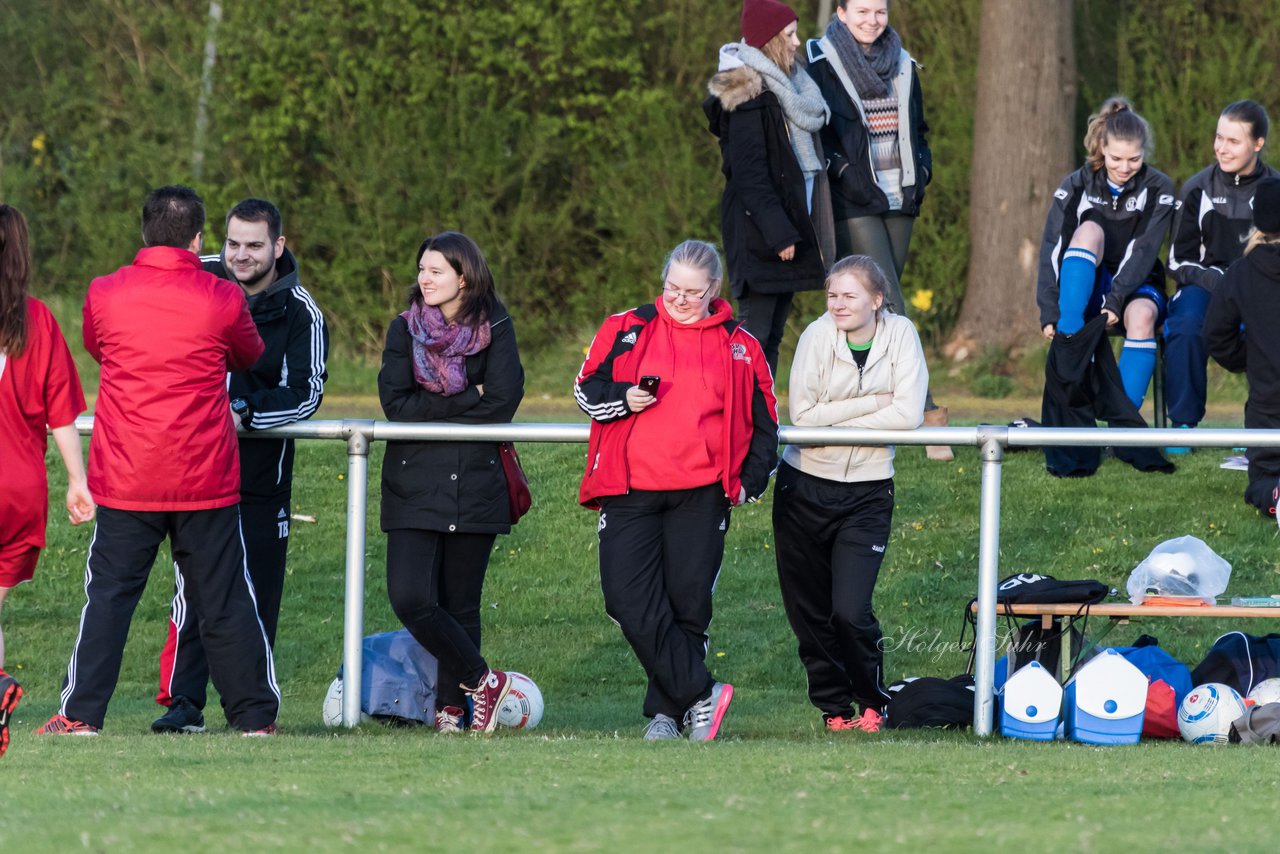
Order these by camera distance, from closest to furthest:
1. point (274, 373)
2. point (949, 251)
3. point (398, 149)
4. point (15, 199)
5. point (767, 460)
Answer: point (767, 460) → point (274, 373) → point (949, 251) → point (398, 149) → point (15, 199)

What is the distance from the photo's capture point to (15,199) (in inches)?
765

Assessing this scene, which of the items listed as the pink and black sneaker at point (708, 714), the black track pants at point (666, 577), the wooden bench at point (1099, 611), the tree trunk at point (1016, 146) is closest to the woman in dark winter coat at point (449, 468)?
the black track pants at point (666, 577)

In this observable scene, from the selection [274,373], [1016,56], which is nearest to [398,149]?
[1016,56]

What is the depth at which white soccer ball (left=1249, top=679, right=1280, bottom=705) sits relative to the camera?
6930 mm

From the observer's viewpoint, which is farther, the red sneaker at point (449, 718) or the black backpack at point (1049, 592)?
the black backpack at point (1049, 592)

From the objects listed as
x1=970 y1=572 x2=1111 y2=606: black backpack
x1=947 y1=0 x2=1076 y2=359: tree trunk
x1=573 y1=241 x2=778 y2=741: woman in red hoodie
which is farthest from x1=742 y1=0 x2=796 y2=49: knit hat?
x1=947 y1=0 x2=1076 y2=359: tree trunk

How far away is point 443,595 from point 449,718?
448 mm

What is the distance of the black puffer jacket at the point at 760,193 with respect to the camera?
8.98 metres

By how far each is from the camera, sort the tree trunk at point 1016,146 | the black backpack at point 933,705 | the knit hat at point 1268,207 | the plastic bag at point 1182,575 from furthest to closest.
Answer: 1. the tree trunk at point 1016,146
2. the knit hat at point 1268,207
3. the plastic bag at point 1182,575
4. the black backpack at point 933,705

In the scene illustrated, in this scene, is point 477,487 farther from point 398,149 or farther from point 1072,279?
point 398,149

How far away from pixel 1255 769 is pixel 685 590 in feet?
6.61

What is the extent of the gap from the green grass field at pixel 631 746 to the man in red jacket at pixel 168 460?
1.04 feet

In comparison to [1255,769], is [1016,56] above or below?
above

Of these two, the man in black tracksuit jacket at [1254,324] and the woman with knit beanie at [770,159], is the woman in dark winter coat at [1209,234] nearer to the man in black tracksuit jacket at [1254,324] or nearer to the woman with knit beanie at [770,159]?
the man in black tracksuit jacket at [1254,324]
